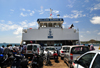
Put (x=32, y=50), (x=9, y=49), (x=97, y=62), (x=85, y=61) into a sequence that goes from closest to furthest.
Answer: (x=97, y=62) < (x=85, y=61) < (x=9, y=49) < (x=32, y=50)

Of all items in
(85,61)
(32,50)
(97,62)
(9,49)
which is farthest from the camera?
(32,50)

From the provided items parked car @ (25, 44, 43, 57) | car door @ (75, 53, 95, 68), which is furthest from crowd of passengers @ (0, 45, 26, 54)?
car door @ (75, 53, 95, 68)

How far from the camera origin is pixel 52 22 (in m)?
19.1

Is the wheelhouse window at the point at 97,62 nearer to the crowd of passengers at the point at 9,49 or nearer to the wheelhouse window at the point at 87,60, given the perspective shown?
the wheelhouse window at the point at 87,60

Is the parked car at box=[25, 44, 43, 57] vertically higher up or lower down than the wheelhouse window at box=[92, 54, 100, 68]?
lower down

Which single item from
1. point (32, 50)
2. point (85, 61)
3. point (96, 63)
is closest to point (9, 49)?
point (32, 50)

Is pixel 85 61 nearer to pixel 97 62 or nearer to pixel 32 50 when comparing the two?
pixel 97 62

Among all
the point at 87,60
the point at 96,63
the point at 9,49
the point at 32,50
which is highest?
the point at 96,63

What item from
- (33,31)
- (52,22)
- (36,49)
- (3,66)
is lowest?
(3,66)

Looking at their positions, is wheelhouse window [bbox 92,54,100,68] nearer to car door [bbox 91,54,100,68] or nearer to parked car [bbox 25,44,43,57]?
car door [bbox 91,54,100,68]

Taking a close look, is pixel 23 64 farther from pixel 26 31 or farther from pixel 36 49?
pixel 26 31

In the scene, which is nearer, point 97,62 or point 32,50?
point 97,62

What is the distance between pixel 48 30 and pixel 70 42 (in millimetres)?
5653

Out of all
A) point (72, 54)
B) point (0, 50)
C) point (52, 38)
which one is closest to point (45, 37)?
point (52, 38)
